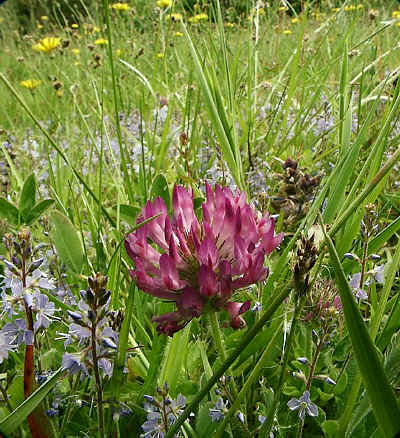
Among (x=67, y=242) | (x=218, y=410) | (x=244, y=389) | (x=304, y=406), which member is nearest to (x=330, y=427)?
(x=304, y=406)

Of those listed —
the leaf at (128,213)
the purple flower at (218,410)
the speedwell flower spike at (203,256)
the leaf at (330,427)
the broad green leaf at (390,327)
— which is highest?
the speedwell flower spike at (203,256)

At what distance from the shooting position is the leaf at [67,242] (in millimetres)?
918

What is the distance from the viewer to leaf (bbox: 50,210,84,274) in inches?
36.1

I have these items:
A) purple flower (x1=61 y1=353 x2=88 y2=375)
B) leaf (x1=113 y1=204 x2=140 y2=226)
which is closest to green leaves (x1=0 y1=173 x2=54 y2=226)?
leaf (x1=113 y1=204 x2=140 y2=226)

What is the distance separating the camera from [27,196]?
1125 mm

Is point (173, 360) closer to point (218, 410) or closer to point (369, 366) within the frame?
point (218, 410)

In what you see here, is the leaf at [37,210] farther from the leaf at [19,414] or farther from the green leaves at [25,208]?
the leaf at [19,414]

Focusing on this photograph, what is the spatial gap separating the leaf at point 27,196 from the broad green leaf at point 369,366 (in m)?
0.87

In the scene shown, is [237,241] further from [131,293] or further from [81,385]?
[81,385]

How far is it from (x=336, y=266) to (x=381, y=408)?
133mm

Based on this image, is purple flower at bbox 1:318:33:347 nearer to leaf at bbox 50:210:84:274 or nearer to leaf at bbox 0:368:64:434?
leaf at bbox 0:368:64:434

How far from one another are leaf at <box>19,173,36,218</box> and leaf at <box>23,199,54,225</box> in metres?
0.01

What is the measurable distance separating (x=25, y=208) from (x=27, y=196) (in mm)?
33

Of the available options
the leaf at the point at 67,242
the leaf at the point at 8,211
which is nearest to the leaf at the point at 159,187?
the leaf at the point at 67,242
